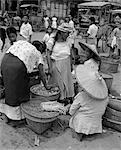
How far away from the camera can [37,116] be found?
3318mm

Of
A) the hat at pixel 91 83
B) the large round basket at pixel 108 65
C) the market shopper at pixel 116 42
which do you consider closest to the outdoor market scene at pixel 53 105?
the hat at pixel 91 83

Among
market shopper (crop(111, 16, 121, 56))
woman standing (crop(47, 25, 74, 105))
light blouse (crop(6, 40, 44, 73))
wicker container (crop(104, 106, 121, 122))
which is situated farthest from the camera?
market shopper (crop(111, 16, 121, 56))

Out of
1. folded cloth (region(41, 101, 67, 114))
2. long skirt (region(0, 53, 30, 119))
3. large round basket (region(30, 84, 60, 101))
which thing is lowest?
folded cloth (region(41, 101, 67, 114))

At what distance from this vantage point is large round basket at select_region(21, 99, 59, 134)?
3.35 metres

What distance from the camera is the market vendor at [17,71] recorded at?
3.48 metres

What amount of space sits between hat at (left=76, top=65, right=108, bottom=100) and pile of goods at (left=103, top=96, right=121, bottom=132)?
57 cm

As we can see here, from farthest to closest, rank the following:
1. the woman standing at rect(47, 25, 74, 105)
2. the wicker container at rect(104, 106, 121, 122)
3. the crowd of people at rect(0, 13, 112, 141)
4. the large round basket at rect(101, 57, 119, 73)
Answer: the large round basket at rect(101, 57, 119, 73)
the woman standing at rect(47, 25, 74, 105)
the wicker container at rect(104, 106, 121, 122)
the crowd of people at rect(0, 13, 112, 141)

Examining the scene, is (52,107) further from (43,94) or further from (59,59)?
(59,59)

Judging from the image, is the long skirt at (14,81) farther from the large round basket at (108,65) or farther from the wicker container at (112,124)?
the large round basket at (108,65)

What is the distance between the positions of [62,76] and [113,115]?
4.15 feet

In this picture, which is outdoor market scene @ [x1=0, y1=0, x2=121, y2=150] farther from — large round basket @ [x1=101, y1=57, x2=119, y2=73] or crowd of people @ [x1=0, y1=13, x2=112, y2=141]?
large round basket @ [x1=101, y1=57, x2=119, y2=73]

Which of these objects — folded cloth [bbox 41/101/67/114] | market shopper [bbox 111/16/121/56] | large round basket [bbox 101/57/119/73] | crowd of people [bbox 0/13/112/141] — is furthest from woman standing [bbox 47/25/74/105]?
market shopper [bbox 111/16/121/56]

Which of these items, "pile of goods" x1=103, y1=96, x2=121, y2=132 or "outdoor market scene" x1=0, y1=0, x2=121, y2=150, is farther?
"pile of goods" x1=103, y1=96, x2=121, y2=132

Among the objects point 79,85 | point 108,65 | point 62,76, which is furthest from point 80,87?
point 108,65
